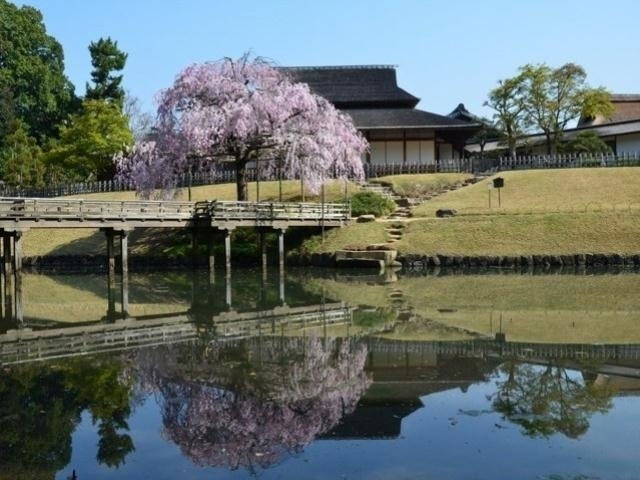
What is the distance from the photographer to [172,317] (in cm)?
1866

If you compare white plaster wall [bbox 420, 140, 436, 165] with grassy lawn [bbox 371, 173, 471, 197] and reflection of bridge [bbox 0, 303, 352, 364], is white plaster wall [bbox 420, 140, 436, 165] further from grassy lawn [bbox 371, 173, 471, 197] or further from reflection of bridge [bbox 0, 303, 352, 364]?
reflection of bridge [bbox 0, 303, 352, 364]

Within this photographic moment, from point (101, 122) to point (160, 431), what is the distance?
49.9 m

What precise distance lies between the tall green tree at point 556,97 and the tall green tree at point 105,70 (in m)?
37.6

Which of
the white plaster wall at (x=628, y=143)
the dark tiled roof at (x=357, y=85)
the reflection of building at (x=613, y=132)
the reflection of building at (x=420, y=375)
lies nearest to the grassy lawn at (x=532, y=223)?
the white plaster wall at (x=628, y=143)

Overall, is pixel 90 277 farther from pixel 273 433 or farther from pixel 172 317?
pixel 273 433

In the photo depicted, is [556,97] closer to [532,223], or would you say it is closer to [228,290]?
[532,223]

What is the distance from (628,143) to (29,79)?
5757 cm

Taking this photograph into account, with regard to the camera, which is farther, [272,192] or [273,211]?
[272,192]

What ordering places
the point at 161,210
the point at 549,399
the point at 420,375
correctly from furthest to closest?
the point at 161,210
the point at 420,375
the point at 549,399

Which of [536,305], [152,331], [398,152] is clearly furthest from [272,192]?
[152,331]

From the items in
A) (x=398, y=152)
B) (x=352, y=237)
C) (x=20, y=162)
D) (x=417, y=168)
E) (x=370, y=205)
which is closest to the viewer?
(x=352, y=237)

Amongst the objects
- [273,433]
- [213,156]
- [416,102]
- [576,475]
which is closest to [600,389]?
[576,475]

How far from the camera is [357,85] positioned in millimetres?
55656

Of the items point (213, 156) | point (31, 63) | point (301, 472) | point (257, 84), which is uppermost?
point (31, 63)
